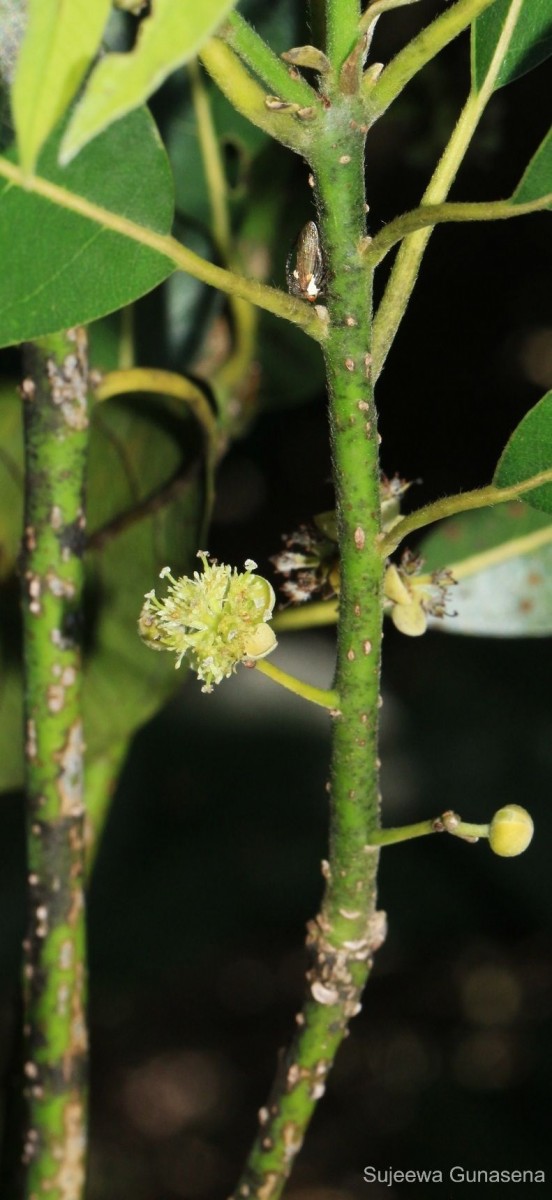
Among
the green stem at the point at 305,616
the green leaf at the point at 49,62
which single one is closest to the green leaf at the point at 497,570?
the green stem at the point at 305,616

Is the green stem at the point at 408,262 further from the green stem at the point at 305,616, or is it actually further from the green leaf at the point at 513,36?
the green stem at the point at 305,616

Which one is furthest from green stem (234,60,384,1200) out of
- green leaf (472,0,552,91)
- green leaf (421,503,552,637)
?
green leaf (421,503,552,637)

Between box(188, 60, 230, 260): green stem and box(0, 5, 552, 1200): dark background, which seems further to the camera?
box(0, 5, 552, 1200): dark background

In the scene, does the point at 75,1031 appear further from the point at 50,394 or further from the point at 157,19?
the point at 157,19

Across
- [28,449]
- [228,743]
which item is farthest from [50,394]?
[228,743]

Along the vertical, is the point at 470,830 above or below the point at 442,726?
below

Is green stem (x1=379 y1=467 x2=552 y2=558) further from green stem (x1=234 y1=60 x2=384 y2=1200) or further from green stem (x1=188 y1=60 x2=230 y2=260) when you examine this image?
green stem (x1=188 y1=60 x2=230 y2=260)
